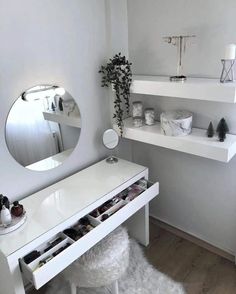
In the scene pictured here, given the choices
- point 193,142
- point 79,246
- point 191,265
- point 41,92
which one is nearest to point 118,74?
point 41,92

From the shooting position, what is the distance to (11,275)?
1.32 m

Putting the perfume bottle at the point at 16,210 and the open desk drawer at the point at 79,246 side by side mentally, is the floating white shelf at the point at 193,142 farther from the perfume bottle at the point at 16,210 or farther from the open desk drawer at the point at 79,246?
the perfume bottle at the point at 16,210

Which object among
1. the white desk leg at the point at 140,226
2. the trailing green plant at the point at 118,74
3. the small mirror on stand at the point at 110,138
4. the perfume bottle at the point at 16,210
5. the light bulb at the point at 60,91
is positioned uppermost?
the trailing green plant at the point at 118,74

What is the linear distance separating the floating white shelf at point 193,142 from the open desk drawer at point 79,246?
0.34m

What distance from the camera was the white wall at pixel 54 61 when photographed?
1.51 m

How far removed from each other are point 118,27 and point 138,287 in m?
1.87

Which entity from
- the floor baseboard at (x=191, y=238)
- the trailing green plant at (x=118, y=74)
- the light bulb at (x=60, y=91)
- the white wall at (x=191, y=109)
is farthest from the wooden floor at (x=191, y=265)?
the light bulb at (x=60, y=91)

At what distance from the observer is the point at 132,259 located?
2082mm

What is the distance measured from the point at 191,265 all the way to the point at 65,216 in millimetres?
1101

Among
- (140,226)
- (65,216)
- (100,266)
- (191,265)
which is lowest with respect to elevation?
(191,265)

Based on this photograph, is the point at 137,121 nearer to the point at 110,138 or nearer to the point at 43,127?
the point at 110,138

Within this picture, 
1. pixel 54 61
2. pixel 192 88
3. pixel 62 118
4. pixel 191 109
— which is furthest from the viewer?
pixel 191 109

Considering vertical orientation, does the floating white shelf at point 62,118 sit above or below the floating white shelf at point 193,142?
above

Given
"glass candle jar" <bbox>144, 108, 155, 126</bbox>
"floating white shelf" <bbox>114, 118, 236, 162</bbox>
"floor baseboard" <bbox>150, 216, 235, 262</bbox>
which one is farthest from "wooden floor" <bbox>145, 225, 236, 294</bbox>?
"glass candle jar" <bbox>144, 108, 155, 126</bbox>
